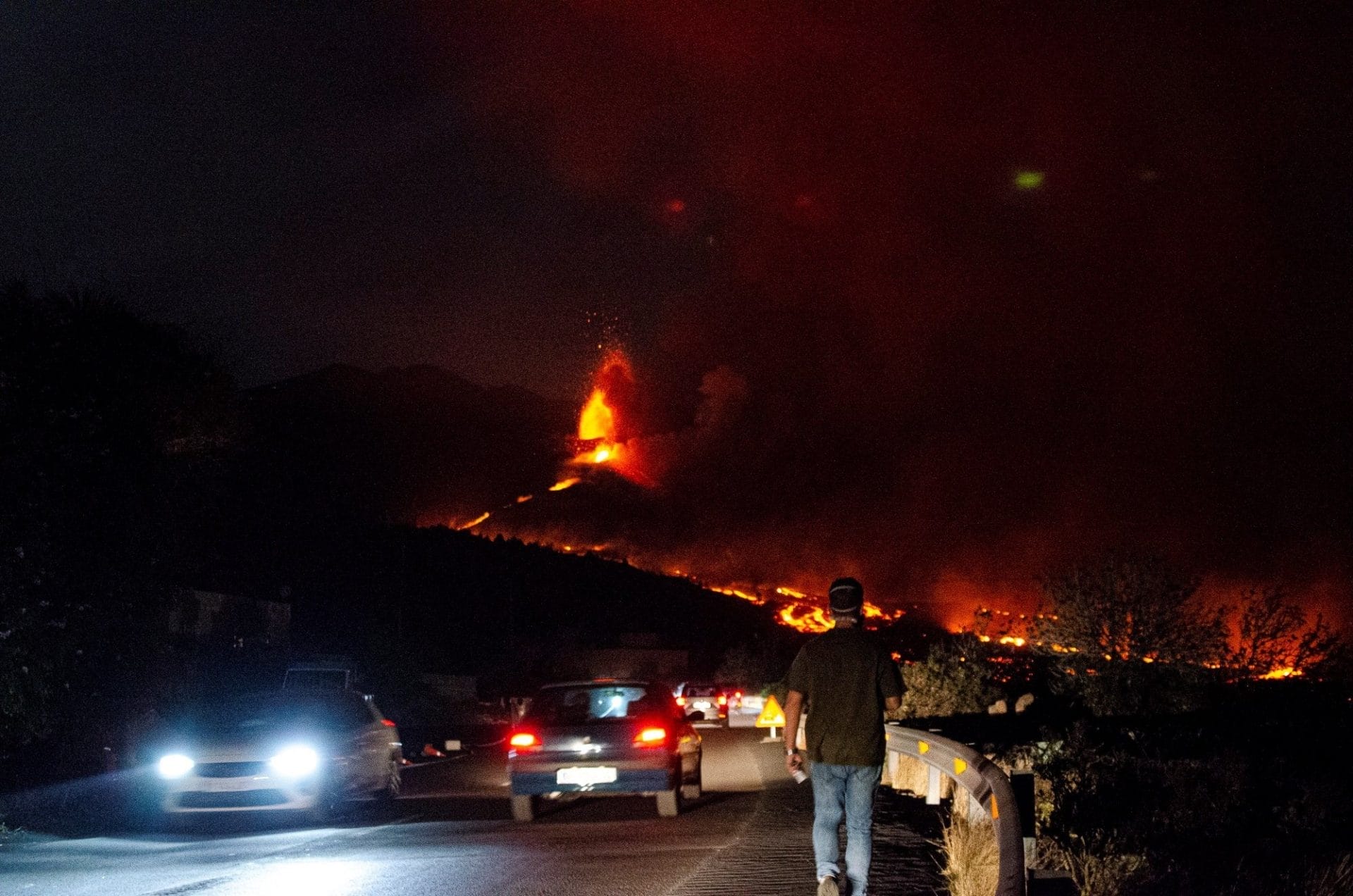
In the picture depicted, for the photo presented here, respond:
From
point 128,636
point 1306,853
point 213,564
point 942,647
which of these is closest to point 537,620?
point 213,564

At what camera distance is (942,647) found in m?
30.8

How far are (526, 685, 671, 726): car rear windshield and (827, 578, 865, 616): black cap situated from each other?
7663 millimetres

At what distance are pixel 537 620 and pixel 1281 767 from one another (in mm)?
87192

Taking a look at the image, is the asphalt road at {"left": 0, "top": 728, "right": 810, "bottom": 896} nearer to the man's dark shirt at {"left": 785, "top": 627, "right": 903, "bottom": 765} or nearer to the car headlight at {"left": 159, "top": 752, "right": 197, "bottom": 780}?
the car headlight at {"left": 159, "top": 752, "right": 197, "bottom": 780}

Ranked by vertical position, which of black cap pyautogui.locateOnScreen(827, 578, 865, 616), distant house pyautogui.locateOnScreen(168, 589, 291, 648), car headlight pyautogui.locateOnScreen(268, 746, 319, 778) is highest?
distant house pyautogui.locateOnScreen(168, 589, 291, 648)

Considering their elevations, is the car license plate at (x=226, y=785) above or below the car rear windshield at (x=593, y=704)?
below

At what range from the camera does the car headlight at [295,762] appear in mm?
15266

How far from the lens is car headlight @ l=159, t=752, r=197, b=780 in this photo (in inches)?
599

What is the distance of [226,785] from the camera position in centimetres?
1520

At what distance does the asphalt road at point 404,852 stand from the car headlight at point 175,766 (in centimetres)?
60

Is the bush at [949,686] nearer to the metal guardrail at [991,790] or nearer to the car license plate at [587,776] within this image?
the car license plate at [587,776]

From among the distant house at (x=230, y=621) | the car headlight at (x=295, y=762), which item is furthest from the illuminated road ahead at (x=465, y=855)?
the distant house at (x=230, y=621)

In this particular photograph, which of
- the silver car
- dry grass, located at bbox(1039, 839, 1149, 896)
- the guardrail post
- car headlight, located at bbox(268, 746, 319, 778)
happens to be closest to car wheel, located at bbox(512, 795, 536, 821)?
the silver car

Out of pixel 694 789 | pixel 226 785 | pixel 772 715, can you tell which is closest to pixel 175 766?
pixel 226 785
